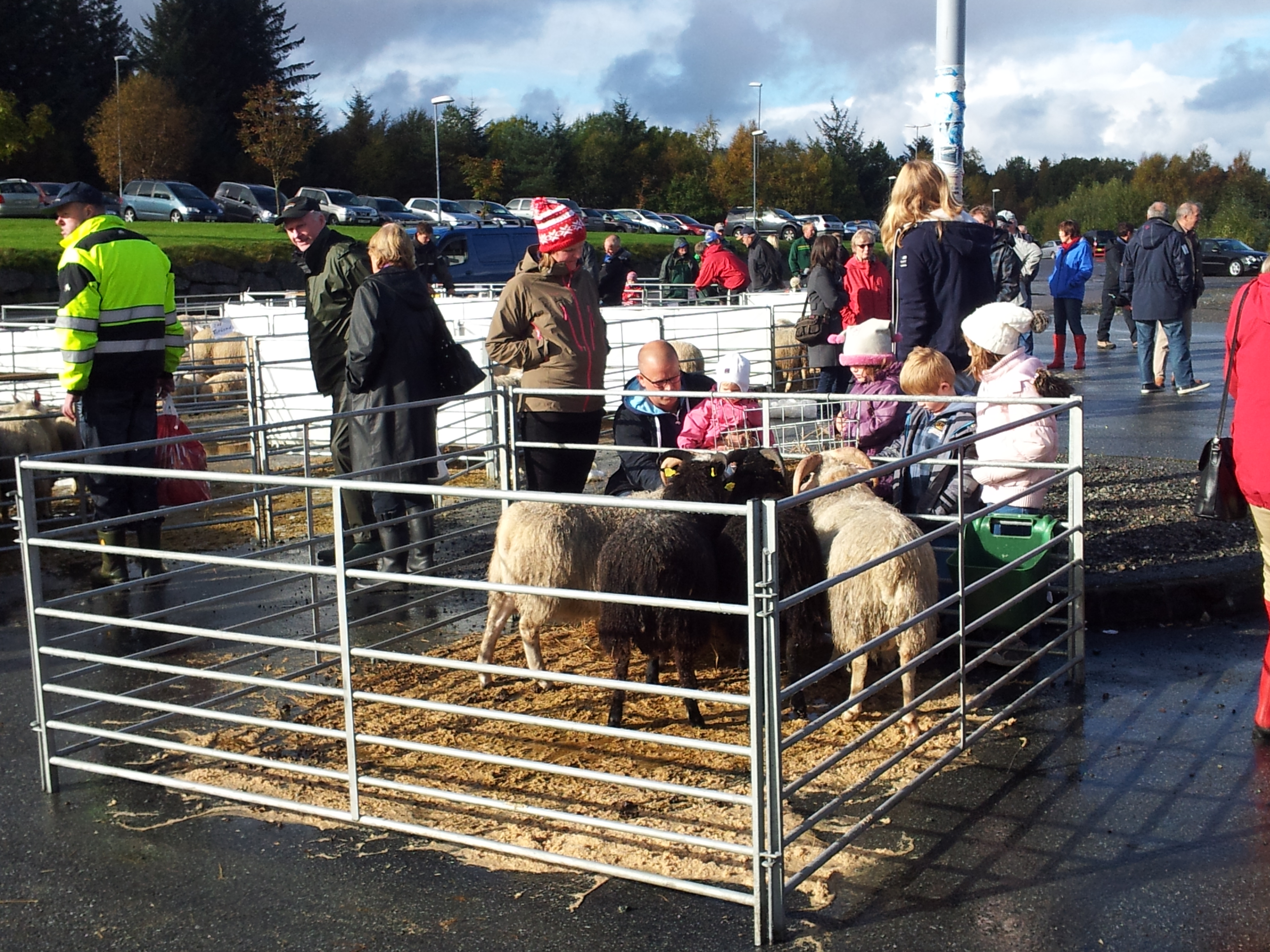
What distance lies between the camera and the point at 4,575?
8.47m

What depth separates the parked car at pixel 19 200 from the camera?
44938 millimetres

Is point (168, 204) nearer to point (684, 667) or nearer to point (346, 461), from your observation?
point (346, 461)

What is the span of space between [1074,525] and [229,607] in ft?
16.1

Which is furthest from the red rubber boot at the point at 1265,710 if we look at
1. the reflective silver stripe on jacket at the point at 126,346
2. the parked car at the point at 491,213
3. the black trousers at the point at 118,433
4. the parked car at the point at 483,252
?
the parked car at the point at 491,213

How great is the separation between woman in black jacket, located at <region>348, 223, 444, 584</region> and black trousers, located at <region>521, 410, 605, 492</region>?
70 centimetres

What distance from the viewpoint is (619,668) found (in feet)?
16.0

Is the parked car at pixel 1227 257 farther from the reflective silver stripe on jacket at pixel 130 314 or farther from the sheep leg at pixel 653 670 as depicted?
the sheep leg at pixel 653 670

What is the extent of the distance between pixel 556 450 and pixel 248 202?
4733cm

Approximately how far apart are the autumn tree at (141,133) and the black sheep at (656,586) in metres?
55.1

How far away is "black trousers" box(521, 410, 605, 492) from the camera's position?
7133mm

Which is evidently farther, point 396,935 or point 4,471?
point 4,471

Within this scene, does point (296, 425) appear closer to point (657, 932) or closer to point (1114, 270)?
point (657, 932)

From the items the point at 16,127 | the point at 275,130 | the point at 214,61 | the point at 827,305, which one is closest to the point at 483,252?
the point at 827,305

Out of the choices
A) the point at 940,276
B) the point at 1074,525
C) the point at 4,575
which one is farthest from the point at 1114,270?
the point at 4,575
